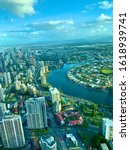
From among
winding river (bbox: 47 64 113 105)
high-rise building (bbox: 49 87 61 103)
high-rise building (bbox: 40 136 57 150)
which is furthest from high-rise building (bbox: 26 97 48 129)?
high-rise building (bbox: 40 136 57 150)

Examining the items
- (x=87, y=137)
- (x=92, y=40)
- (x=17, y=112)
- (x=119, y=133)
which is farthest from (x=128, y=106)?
(x=17, y=112)

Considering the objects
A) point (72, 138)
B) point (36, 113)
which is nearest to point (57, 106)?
point (36, 113)

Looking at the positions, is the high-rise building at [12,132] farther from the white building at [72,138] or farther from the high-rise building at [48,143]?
the white building at [72,138]

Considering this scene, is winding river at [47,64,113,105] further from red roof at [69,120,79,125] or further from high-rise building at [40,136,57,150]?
high-rise building at [40,136,57,150]

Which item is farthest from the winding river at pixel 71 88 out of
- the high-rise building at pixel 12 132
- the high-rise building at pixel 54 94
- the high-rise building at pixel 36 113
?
the high-rise building at pixel 12 132

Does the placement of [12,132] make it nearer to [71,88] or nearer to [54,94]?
[54,94]

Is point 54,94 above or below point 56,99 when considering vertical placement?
above
